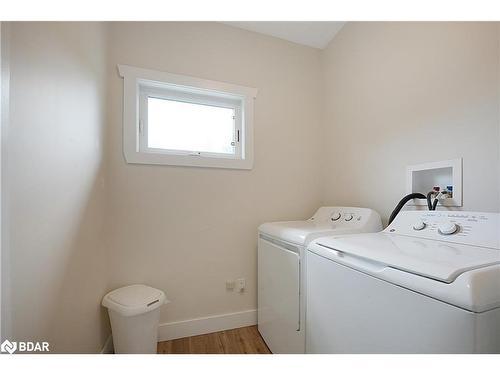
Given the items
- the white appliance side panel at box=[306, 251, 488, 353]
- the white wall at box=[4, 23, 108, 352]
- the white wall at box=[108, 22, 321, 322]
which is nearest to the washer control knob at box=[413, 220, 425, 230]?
the white appliance side panel at box=[306, 251, 488, 353]

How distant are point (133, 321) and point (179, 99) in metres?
1.60

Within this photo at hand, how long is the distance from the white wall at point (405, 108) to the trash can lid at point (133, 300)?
62.7 inches

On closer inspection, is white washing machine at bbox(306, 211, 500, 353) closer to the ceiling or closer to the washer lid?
the washer lid

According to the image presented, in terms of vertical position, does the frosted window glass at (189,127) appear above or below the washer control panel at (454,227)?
above

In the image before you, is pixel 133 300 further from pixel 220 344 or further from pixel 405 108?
pixel 405 108

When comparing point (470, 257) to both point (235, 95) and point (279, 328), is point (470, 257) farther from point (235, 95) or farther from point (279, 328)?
point (235, 95)

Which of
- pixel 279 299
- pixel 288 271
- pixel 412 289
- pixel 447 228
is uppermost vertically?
pixel 447 228

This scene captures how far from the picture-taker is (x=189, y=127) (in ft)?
5.82

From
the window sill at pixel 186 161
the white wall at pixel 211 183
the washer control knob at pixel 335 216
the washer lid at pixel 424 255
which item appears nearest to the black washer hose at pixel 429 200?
the washer lid at pixel 424 255

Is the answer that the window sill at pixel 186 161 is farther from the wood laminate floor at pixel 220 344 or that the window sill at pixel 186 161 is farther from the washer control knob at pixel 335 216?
the wood laminate floor at pixel 220 344

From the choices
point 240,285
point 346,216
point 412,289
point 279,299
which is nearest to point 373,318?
point 412,289

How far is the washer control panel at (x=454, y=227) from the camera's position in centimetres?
81

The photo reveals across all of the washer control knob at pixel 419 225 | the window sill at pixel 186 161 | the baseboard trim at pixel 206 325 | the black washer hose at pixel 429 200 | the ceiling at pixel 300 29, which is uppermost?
the ceiling at pixel 300 29

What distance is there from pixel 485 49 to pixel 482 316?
1189mm
